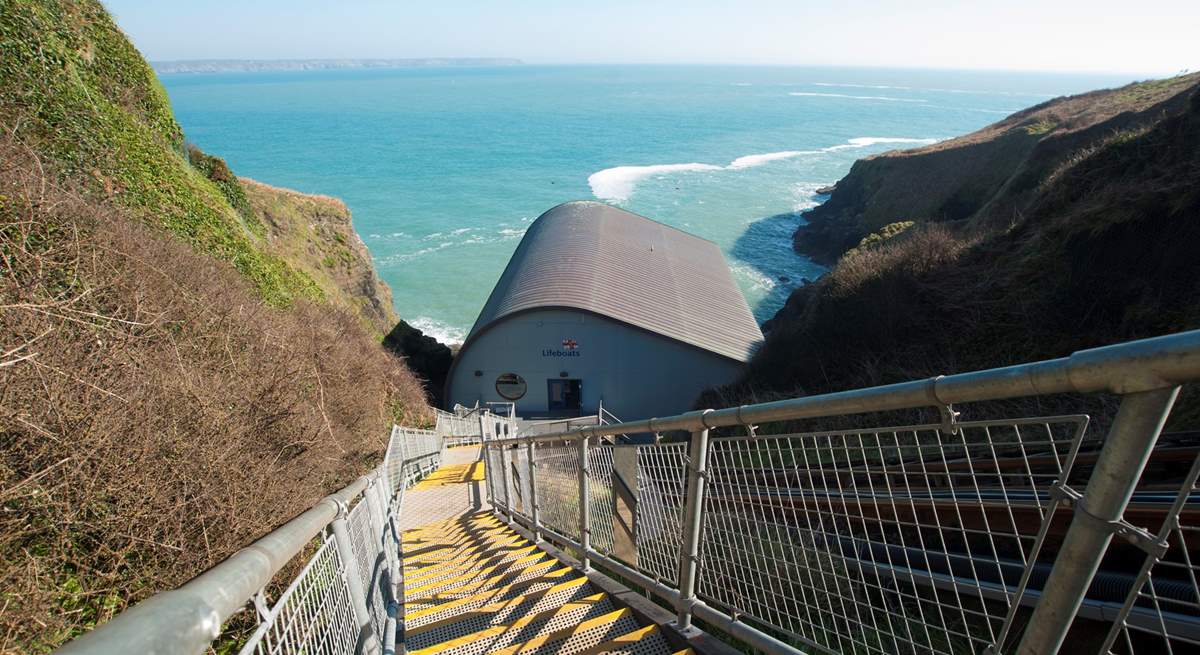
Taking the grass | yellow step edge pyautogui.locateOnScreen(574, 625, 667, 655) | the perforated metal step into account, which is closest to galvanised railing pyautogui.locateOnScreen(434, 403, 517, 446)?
the grass

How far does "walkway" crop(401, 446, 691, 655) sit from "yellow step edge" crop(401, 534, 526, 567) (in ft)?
0.04

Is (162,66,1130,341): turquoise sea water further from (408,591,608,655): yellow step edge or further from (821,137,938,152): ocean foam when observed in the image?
(408,591,608,655): yellow step edge

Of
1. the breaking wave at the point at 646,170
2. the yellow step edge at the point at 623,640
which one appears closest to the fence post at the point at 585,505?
the yellow step edge at the point at 623,640

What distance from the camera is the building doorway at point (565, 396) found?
23578 mm

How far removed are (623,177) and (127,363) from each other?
74895mm

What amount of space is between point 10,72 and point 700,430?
1472 centimetres

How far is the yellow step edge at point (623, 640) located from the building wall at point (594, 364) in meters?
19.1

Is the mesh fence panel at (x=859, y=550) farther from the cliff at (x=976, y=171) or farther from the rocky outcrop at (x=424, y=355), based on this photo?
the rocky outcrop at (x=424, y=355)

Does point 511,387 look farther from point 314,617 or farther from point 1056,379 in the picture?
point 1056,379

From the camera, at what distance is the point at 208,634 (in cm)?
107

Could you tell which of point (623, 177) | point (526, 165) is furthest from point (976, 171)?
point (526, 165)

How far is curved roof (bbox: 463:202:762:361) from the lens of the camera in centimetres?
2280

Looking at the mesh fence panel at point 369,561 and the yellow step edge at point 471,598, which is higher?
the mesh fence panel at point 369,561

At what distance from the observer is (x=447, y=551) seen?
658 centimetres
